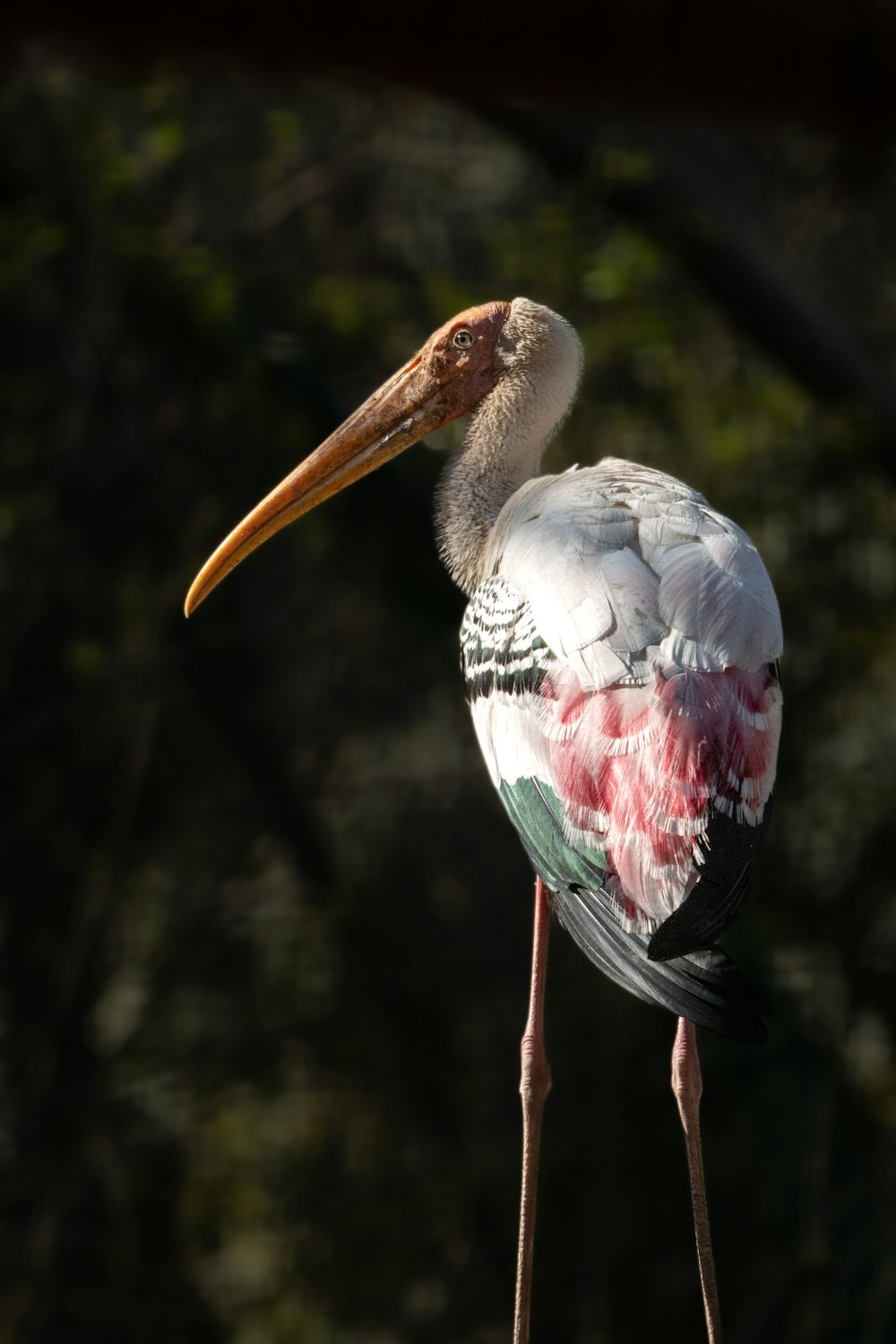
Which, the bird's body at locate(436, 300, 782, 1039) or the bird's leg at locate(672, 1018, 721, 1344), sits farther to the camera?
the bird's leg at locate(672, 1018, 721, 1344)

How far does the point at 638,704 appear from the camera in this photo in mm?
1567

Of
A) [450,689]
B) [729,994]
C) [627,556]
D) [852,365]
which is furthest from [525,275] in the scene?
[729,994]

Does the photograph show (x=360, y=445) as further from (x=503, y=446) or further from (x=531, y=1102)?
(x=531, y=1102)

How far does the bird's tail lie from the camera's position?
4.59 feet

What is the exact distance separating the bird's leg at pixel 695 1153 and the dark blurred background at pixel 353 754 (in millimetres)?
2086

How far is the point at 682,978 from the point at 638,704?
0.26 meters

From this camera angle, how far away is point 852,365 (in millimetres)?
4016

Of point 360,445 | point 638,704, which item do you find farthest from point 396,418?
point 638,704

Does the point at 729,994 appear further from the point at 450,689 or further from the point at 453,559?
the point at 450,689

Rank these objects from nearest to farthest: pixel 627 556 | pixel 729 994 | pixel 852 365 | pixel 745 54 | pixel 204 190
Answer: pixel 745 54 < pixel 729 994 < pixel 627 556 < pixel 852 365 < pixel 204 190

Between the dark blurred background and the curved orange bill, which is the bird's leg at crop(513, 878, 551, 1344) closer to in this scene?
the curved orange bill

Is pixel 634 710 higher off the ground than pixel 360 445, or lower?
lower

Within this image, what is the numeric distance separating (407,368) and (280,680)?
264cm

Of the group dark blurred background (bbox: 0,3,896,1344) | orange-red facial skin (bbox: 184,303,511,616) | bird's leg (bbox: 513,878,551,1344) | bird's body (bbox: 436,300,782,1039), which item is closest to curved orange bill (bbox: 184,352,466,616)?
orange-red facial skin (bbox: 184,303,511,616)
